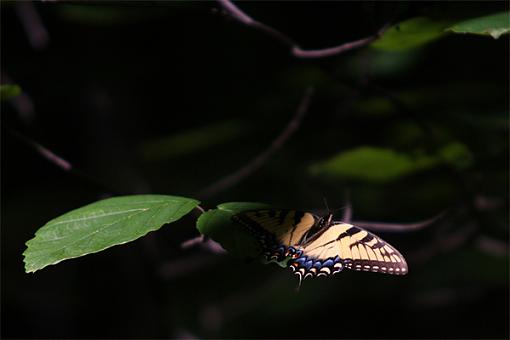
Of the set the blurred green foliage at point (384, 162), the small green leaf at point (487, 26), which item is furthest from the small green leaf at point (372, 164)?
the small green leaf at point (487, 26)

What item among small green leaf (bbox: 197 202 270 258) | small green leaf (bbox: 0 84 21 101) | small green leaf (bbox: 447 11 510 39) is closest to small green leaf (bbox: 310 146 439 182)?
small green leaf (bbox: 447 11 510 39)

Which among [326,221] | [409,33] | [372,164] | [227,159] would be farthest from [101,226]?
[227,159]

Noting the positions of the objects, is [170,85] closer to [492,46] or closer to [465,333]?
[492,46]

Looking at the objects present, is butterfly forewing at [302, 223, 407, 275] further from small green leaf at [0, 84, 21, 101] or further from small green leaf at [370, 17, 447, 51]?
small green leaf at [0, 84, 21, 101]

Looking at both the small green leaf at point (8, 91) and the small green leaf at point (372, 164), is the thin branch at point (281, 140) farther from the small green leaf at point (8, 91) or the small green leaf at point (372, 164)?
the small green leaf at point (8, 91)

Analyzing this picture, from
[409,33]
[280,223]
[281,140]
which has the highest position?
[409,33]

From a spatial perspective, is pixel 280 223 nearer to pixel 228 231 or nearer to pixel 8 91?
pixel 228 231
